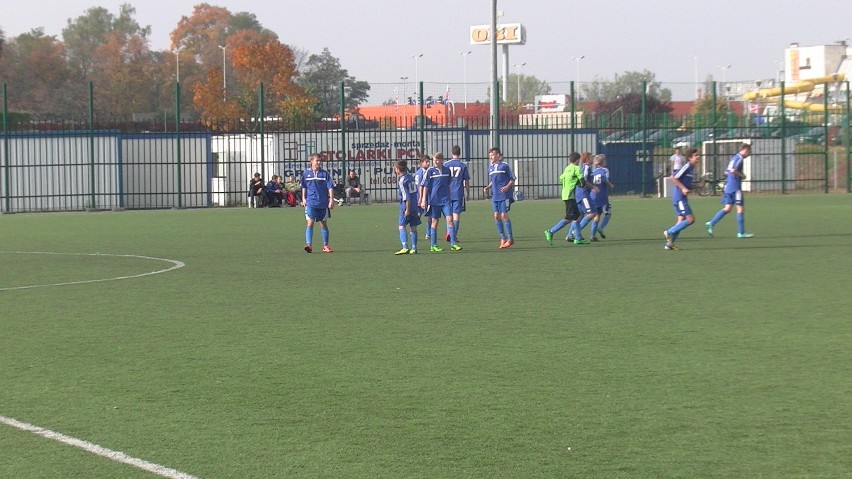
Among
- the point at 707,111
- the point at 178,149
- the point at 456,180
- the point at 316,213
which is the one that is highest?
the point at 707,111

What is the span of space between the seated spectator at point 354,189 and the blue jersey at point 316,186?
18.8 meters

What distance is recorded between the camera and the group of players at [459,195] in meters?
20.9

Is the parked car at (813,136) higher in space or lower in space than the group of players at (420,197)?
higher

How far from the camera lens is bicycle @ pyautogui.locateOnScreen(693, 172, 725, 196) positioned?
45219 millimetres

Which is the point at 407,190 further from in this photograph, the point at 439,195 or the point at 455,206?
the point at 455,206

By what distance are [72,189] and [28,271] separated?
75.7ft

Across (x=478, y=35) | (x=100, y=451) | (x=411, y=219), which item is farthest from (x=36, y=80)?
(x=100, y=451)

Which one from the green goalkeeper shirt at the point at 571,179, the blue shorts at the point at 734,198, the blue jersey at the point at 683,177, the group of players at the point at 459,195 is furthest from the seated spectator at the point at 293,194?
the blue jersey at the point at 683,177

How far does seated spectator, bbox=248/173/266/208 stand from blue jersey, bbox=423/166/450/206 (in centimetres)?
1993

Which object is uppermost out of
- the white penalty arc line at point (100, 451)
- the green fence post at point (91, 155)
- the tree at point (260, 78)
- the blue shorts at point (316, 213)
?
the tree at point (260, 78)

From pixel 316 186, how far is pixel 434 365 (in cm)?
1191

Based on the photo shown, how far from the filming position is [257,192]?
4062 cm

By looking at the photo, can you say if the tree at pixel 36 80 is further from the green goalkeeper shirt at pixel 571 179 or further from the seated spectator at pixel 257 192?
the green goalkeeper shirt at pixel 571 179

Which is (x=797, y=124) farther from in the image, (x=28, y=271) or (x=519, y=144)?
(x=28, y=271)
